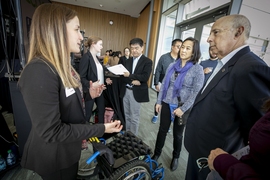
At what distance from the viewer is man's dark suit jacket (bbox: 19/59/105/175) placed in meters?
0.55

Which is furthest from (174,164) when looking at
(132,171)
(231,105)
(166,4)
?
(166,4)

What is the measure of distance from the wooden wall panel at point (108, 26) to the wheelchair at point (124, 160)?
8119 millimetres

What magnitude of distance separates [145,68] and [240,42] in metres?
1.18

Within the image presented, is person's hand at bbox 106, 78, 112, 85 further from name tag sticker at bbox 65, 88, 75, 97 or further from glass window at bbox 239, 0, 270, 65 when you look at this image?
glass window at bbox 239, 0, 270, 65

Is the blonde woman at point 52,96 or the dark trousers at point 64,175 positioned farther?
the dark trousers at point 64,175

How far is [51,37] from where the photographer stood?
0.62 m

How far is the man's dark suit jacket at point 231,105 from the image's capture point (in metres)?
0.67

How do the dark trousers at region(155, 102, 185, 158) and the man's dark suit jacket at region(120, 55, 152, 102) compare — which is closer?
the dark trousers at region(155, 102, 185, 158)

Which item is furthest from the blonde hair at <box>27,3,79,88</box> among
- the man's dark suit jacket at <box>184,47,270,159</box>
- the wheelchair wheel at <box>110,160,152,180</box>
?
the man's dark suit jacket at <box>184,47,270,159</box>

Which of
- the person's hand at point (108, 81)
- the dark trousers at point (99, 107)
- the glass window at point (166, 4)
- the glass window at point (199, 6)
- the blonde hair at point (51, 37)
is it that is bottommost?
the dark trousers at point (99, 107)

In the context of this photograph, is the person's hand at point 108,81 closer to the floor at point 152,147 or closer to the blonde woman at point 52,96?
the floor at point 152,147

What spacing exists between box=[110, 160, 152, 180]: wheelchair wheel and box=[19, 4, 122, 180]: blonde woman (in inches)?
11.4

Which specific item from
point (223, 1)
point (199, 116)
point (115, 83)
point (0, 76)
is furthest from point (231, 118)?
point (0, 76)

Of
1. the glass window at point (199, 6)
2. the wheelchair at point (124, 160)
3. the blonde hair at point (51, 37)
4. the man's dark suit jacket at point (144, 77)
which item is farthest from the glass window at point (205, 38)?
the blonde hair at point (51, 37)
